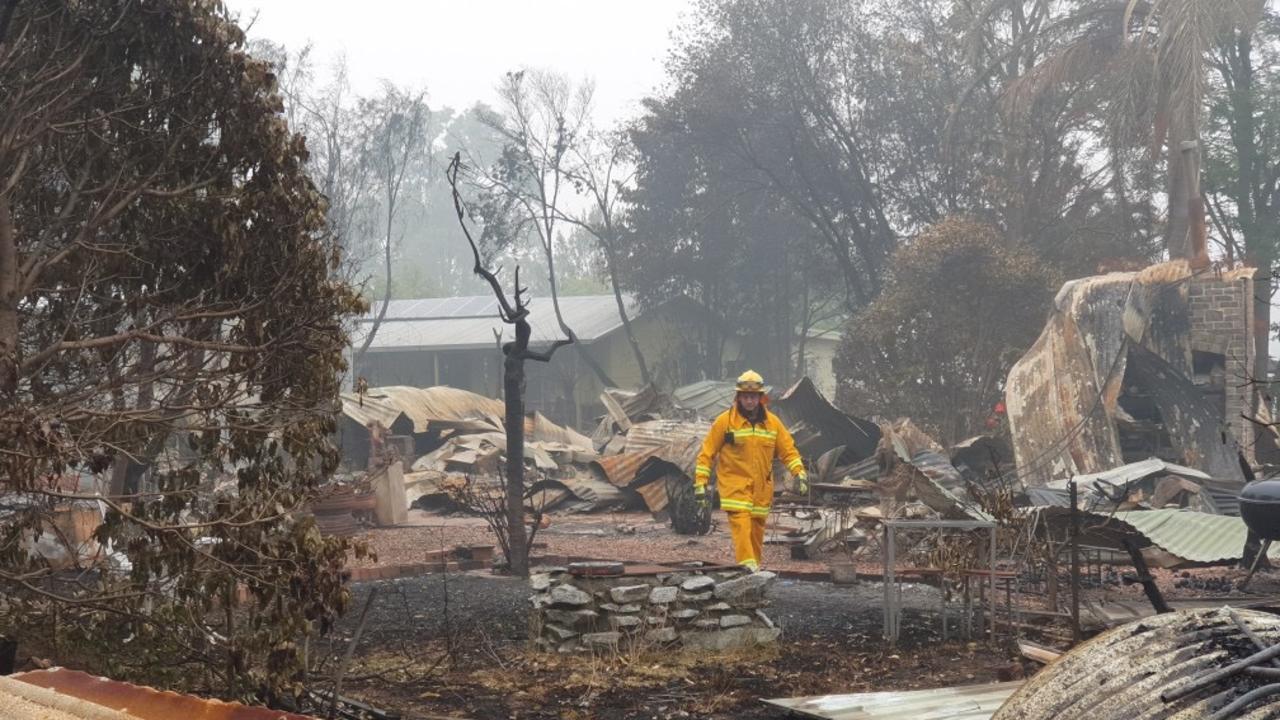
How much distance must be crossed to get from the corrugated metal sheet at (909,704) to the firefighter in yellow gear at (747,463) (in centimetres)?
399

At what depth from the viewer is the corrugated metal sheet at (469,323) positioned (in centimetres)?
4309

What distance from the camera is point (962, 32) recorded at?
3738 cm

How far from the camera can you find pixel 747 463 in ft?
36.2

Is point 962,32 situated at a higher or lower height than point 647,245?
higher

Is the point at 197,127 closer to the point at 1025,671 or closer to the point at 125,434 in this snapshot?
the point at 125,434

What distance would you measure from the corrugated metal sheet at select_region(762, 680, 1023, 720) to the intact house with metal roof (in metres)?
34.6

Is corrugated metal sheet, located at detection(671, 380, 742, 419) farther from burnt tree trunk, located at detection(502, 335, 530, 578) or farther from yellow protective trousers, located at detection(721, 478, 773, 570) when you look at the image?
yellow protective trousers, located at detection(721, 478, 773, 570)

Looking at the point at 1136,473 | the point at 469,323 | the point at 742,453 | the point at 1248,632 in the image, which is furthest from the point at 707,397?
the point at 1248,632

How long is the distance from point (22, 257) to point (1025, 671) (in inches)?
228

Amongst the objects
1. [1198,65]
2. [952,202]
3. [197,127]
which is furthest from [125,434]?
[952,202]

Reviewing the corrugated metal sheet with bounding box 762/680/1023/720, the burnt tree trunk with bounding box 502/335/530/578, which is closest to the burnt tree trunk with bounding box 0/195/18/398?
the corrugated metal sheet with bounding box 762/680/1023/720

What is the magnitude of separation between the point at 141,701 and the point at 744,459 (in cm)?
897

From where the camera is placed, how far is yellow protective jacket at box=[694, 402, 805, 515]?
1098 cm

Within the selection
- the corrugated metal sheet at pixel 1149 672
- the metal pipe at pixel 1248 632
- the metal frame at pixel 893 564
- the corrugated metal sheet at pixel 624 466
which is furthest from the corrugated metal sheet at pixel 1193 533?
the corrugated metal sheet at pixel 624 466
